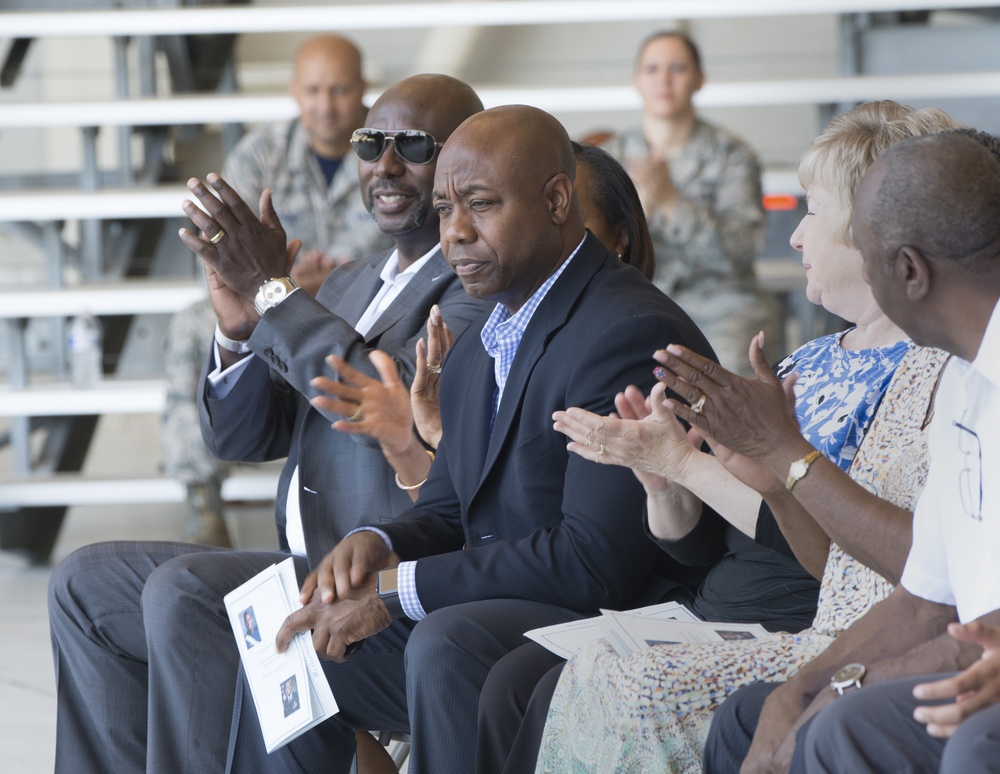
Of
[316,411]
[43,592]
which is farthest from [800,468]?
[43,592]

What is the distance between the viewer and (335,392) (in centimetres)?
226

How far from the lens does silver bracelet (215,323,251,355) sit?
2.61m

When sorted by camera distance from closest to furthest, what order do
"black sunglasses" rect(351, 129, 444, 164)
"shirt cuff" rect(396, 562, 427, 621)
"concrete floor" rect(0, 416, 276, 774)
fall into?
"shirt cuff" rect(396, 562, 427, 621) → "black sunglasses" rect(351, 129, 444, 164) → "concrete floor" rect(0, 416, 276, 774)

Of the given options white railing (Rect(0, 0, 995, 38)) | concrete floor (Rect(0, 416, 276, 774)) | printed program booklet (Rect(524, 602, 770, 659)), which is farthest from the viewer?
white railing (Rect(0, 0, 995, 38))

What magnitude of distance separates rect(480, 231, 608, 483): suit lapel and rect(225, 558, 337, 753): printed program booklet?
383mm

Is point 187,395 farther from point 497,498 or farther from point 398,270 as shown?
point 497,498

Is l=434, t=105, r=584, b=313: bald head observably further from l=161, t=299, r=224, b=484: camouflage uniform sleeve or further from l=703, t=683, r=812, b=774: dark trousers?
l=161, t=299, r=224, b=484: camouflage uniform sleeve

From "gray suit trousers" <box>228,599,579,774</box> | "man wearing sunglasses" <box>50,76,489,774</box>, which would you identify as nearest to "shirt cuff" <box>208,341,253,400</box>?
"man wearing sunglasses" <box>50,76,489,774</box>

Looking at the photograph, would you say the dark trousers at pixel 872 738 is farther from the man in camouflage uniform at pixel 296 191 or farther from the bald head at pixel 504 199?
the man in camouflage uniform at pixel 296 191

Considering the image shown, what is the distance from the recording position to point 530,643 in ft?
6.20

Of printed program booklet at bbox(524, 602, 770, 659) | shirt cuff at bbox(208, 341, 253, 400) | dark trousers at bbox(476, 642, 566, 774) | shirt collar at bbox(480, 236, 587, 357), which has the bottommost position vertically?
dark trousers at bbox(476, 642, 566, 774)

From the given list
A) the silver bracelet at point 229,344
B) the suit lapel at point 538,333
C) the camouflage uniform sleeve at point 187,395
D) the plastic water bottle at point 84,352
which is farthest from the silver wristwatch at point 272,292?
the plastic water bottle at point 84,352

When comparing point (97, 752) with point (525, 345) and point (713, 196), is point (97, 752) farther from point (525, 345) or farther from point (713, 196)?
point (713, 196)

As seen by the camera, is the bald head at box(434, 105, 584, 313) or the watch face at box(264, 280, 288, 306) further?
the watch face at box(264, 280, 288, 306)
